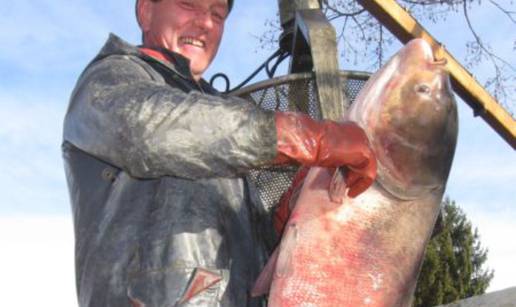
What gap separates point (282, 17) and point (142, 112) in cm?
228

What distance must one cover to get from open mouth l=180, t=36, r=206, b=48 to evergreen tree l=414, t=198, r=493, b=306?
18539 mm

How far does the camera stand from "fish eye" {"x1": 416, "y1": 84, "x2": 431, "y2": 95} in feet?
9.18

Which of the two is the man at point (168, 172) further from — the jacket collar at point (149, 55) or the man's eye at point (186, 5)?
the man's eye at point (186, 5)

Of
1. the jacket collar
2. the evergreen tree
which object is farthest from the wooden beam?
the evergreen tree

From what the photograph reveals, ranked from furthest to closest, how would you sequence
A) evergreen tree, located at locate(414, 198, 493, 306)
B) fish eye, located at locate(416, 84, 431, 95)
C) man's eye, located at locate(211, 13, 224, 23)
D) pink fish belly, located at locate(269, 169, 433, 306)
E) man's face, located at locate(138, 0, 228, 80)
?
evergreen tree, located at locate(414, 198, 493, 306)
man's eye, located at locate(211, 13, 224, 23)
man's face, located at locate(138, 0, 228, 80)
fish eye, located at locate(416, 84, 431, 95)
pink fish belly, located at locate(269, 169, 433, 306)

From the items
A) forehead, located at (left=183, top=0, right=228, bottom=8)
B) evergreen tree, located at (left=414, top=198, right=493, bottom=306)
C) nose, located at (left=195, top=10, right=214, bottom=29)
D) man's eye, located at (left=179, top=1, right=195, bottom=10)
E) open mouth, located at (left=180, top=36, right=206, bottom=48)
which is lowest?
evergreen tree, located at (left=414, top=198, right=493, bottom=306)

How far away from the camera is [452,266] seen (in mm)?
22969

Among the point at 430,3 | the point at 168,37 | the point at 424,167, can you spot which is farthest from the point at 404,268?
the point at 430,3

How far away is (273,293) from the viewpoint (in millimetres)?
2496

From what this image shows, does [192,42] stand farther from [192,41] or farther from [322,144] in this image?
[322,144]

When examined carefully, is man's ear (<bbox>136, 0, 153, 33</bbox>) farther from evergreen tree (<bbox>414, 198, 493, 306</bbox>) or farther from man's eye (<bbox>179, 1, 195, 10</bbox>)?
evergreen tree (<bbox>414, 198, 493, 306</bbox>)

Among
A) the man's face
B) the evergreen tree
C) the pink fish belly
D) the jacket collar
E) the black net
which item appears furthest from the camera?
the evergreen tree

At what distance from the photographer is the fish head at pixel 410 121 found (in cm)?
270

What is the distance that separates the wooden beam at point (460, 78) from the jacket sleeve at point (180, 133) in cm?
177
